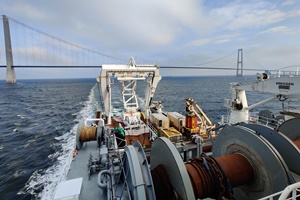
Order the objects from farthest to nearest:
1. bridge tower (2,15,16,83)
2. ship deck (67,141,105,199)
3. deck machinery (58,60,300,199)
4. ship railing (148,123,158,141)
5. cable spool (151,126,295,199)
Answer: bridge tower (2,15,16,83), ship railing (148,123,158,141), ship deck (67,141,105,199), cable spool (151,126,295,199), deck machinery (58,60,300,199)

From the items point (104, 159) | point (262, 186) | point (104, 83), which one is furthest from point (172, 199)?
point (104, 83)

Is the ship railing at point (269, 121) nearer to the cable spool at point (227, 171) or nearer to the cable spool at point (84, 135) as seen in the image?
the cable spool at point (227, 171)

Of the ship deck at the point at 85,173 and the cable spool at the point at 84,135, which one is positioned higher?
the cable spool at the point at 84,135

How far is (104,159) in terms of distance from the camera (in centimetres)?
659

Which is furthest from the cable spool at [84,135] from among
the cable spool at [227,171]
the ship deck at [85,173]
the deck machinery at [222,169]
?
the cable spool at [227,171]

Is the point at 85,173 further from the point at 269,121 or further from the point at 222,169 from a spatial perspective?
the point at 269,121

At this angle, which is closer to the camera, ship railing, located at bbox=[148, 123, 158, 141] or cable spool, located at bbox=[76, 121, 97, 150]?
cable spool, located at bbox=[76, 121, 97, 150]

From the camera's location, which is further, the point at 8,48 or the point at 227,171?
the point at 8,48

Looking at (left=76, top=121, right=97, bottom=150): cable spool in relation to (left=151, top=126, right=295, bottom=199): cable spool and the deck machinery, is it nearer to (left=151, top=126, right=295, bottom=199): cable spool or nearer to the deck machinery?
the deck machinery

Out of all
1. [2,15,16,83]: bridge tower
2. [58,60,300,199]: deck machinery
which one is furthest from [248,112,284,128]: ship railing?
[2,15,16,83]: bridge tower

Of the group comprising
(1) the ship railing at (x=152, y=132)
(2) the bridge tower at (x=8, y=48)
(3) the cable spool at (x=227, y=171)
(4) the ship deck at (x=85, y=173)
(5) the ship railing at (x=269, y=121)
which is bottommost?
(1) the ship railing at (x=152, y=132)

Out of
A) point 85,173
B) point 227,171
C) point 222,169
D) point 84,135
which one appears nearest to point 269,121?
point 227,171

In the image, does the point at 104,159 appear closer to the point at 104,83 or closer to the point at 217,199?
the point at 217,199

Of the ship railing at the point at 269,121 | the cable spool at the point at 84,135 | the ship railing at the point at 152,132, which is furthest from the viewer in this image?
the ship railing at the point at 152,132
